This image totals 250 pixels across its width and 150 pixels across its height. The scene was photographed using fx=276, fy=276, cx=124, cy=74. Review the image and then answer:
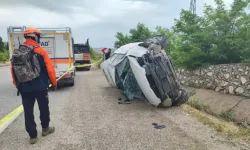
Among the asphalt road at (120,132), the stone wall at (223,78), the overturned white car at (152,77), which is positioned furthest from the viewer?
the stone wall at (223,78)

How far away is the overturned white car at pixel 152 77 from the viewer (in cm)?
746

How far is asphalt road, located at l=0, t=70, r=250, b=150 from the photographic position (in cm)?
488

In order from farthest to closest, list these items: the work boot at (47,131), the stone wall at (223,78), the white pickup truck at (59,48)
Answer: the white pickup truck at (59,48), the stone wall at (223,78), the work boot at (47,131)

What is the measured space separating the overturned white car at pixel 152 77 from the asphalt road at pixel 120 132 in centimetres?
36

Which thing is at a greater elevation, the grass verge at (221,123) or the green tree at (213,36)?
the green tree at (213,36)

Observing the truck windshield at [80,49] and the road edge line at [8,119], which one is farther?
the truck windshield at [80,49]

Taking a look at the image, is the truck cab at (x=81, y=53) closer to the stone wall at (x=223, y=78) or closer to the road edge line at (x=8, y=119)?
the stone wall at (x=223, y=78)

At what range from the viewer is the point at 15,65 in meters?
4.85

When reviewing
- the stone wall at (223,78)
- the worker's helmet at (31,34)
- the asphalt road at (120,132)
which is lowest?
the asphalt road at (120,132)

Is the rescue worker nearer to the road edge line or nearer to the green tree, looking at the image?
the road edge line

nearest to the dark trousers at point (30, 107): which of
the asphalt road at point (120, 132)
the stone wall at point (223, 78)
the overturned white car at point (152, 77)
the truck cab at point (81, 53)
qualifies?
the asphalt road at point (120, 132)

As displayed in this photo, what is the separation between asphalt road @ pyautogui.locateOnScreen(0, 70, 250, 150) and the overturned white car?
0.36 meters

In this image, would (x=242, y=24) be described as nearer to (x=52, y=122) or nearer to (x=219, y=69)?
(x=219, y=69)

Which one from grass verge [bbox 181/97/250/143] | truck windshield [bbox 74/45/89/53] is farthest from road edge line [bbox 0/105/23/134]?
truck windshield [bbox 74/45/89/53]
